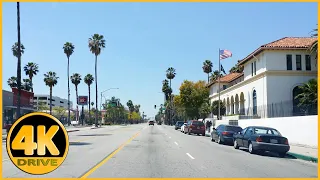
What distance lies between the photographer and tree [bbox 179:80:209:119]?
74750 millimetres

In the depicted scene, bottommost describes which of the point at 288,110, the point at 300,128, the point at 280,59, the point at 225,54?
the point at 300,128

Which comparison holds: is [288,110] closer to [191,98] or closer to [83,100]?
[191,98]

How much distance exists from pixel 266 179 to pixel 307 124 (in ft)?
48.9

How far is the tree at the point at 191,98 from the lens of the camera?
7475 cm

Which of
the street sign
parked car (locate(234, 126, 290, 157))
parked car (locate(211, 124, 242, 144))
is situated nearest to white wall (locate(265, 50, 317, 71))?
parked car (locate(211, 124, 242, 144))

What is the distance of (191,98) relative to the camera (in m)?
74.8

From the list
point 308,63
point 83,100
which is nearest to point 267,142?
point 308,63

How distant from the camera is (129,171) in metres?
12.1

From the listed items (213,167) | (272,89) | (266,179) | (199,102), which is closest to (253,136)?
(213,167)

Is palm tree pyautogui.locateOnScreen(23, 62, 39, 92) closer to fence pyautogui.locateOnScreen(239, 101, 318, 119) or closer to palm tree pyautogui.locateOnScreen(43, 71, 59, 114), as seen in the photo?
palm tree pyautogui.locateOnScreen(43, 71, 59, 114)

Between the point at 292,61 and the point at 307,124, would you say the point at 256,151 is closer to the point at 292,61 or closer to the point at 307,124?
the point at 307,124

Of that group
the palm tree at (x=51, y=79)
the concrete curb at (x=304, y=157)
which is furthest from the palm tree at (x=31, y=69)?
the concrete curb at (x=304, y=157)

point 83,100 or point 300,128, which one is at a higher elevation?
point 83,100

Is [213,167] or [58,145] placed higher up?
[58,145]
